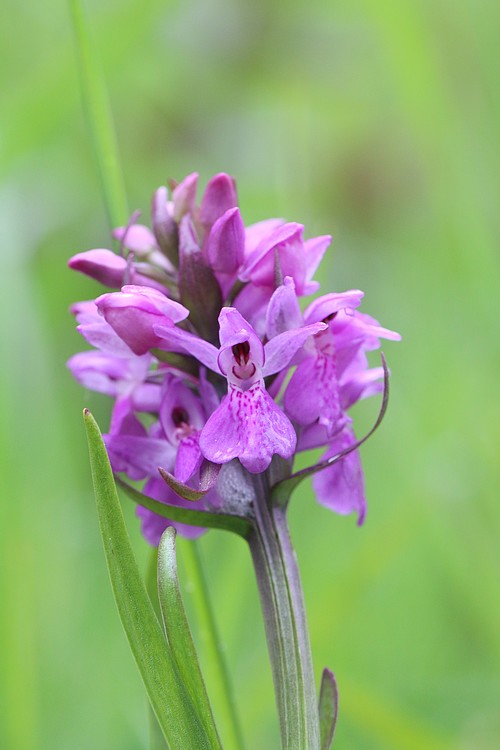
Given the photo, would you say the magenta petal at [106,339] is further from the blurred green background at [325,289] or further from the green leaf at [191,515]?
the blurred green background at [325,289]

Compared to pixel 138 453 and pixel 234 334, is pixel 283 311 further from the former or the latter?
pixel 138 453

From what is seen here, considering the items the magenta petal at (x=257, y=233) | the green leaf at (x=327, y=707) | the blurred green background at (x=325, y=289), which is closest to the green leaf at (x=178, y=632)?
the green leaf at (x=327, y=707)

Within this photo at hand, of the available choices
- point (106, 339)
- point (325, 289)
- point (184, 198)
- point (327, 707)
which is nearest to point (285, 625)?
point (327, 707)

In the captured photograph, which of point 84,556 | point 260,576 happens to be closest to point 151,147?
point 84,556

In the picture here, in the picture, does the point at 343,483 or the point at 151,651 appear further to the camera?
the point at 343,483

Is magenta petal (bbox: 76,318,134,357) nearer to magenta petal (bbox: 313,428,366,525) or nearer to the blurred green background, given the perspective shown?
magenta petal (bbox: 313,428,366,525)

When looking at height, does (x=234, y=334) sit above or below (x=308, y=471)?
above

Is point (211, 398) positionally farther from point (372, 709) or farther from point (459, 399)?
point (459, 399)
